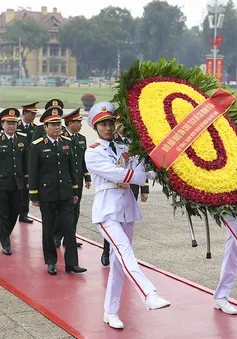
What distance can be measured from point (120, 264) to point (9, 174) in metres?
3.37

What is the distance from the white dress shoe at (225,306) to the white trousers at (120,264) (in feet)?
3.02

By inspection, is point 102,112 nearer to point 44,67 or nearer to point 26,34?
point 26,34

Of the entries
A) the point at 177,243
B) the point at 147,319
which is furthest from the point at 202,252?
the point at 147,319

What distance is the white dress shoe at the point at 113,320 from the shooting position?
6055 millimetres

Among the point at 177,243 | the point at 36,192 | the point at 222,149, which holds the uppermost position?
the point at 222,149

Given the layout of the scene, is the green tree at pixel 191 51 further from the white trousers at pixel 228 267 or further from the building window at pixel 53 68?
the white trousers at pixel 228 267

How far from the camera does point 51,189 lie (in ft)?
26.1

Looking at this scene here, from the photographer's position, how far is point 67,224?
Result: 8.01m

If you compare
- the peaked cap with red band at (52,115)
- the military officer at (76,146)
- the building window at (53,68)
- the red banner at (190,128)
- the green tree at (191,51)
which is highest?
the red banner at (190,128)

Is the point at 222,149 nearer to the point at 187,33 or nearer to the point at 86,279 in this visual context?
the point at 86,279

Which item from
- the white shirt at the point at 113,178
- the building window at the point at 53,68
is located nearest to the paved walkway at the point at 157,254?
the white shirt at the point at 113,178

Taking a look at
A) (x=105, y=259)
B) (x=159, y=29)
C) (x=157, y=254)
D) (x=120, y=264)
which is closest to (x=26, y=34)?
(x=159, y=29)

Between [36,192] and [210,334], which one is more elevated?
[36,192]

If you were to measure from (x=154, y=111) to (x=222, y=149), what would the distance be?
0.56 m
